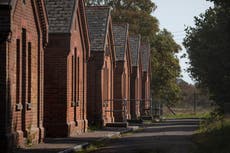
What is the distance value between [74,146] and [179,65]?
60.1 m

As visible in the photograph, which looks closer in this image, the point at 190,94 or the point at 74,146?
the point at 74,146

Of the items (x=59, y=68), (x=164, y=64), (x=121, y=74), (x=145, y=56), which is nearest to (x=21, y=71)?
(x=59, y=68)

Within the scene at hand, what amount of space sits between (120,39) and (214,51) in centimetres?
2212

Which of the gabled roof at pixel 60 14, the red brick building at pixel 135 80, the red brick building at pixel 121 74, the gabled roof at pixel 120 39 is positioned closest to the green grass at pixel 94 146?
the gabled roof at pixel 60 14

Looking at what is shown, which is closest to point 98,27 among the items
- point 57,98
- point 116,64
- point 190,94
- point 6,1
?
point 116,64

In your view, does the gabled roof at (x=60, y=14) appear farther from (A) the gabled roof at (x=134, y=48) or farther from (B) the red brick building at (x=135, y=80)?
(A) the gabled roof at (x=134, y=48)

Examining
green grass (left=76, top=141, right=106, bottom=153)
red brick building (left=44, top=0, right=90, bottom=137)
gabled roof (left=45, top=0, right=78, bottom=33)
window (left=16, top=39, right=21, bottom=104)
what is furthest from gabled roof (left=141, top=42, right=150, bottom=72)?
window (left=16, top=39, right=21, bottom=104)

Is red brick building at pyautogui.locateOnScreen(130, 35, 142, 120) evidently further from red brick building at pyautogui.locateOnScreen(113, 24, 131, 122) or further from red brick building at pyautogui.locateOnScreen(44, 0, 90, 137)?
red brick building at pyautogui.locateOnScreen(44, 0, 90, 137)

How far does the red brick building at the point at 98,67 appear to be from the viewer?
41.1 m

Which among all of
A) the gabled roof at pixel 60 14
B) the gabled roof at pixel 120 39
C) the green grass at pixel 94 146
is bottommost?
the green grass at pixel 94 146

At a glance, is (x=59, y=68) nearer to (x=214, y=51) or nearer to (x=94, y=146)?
(x=94, y=146)

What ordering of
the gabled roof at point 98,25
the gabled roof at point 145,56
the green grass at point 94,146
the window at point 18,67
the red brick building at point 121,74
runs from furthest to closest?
the gabled roof at point 145,56 → the red brick building at point 121,74 → the gabled roof at point 98,25 → the green grass at point 94,146 → the window at point 18,67

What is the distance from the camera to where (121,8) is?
83.4m

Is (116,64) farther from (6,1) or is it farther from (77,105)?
(6,1)
